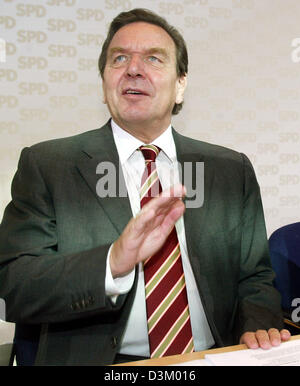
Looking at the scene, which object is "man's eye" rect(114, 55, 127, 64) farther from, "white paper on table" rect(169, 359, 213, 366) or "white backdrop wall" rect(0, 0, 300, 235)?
"white paper on table" rect(169, 359, 213, 366)

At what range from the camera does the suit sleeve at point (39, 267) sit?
1.20 metres

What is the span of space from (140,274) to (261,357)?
0.53m

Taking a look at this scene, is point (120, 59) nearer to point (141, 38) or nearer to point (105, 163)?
point (141, 38)

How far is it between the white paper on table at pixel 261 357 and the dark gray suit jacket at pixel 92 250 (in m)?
0.32

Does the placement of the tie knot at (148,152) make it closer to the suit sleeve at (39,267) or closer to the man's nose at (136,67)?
the man's nose at (136,67)

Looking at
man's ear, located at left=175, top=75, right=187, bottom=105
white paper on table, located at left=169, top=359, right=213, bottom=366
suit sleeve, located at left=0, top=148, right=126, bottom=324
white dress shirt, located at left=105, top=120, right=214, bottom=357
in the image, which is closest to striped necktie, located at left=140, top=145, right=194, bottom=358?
white dress shirt, located at left=105, top=120, right=214, bottom=357

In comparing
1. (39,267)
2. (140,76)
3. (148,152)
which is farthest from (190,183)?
(39,267)

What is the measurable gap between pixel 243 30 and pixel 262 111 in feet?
1.53

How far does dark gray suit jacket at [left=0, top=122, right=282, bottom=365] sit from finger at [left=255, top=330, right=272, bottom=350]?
0.24 meters

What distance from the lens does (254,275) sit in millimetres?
1650

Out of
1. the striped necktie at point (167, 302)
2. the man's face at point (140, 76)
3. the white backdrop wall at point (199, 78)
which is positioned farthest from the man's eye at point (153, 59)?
the striped necktie at point (167, 302)

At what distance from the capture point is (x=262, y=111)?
231cm

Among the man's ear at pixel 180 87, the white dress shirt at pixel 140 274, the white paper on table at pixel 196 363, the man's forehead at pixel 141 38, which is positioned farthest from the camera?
the man's ear at pixel 180 87

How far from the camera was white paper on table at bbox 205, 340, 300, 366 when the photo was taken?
972 millimetres
